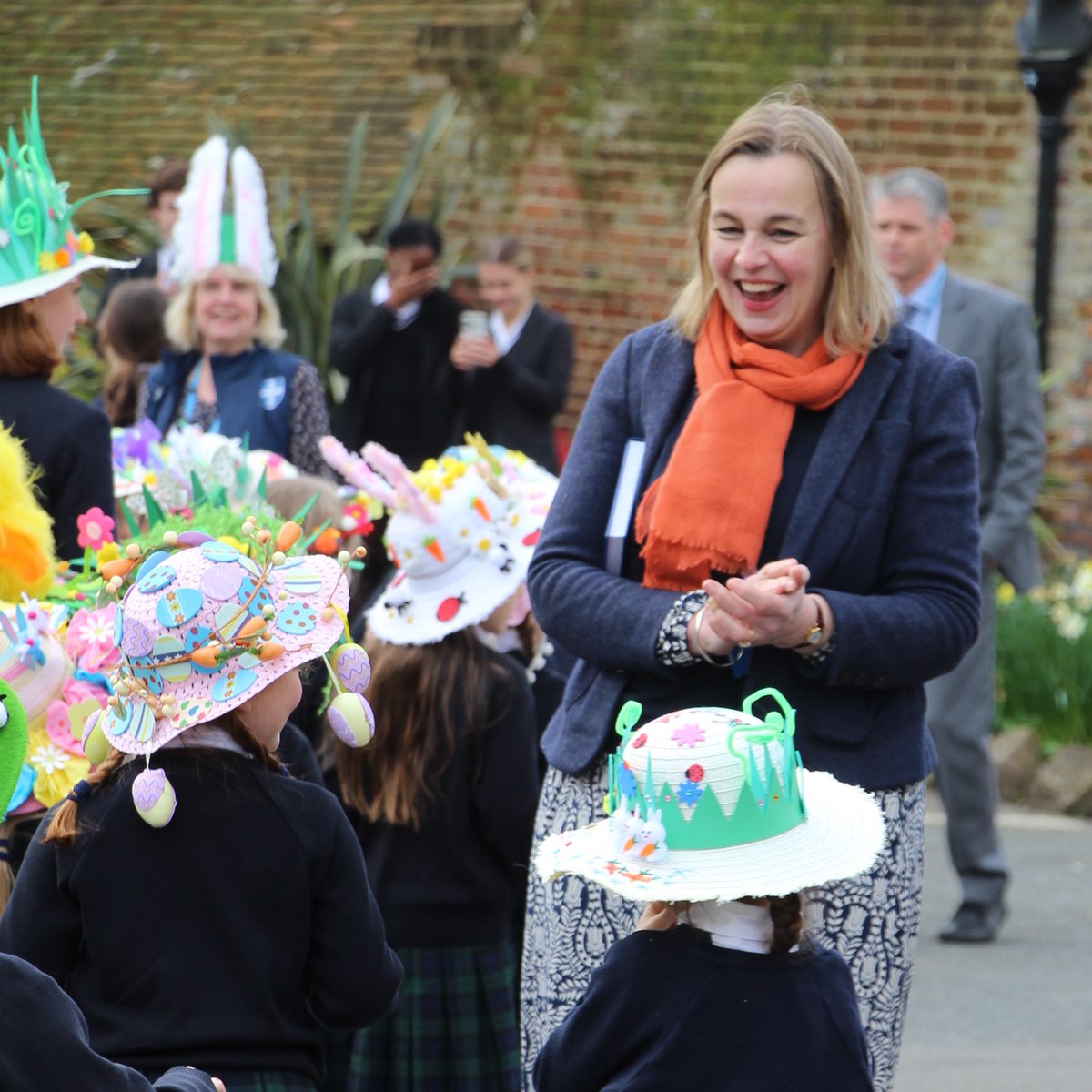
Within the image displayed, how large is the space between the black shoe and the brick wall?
175 inches

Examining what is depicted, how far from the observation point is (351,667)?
3.15 metres

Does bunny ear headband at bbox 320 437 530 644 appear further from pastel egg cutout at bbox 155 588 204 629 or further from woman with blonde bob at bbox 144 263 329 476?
woman with blonde bob at bbox 144 263 329 476

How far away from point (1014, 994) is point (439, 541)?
244 cm

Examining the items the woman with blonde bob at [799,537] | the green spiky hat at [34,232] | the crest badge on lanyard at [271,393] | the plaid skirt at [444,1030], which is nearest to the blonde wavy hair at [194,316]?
the crest badge on lanyard at [271,393]

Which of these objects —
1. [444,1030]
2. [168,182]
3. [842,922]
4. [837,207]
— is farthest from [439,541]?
[168,182]

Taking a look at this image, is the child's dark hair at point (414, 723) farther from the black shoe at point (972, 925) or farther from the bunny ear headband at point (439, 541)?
the black shoe at point (972, 925)

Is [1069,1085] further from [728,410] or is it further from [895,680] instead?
[728,410]

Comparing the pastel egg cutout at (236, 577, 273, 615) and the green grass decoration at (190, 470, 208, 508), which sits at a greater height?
the pastel egg cutout at (236, 577, 273, 615)

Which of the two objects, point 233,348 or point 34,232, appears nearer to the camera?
point 34,232

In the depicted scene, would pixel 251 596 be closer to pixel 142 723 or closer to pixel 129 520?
pixel 142 723

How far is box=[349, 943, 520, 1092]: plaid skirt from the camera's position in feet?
13.2

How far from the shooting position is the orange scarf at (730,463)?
10.3ft

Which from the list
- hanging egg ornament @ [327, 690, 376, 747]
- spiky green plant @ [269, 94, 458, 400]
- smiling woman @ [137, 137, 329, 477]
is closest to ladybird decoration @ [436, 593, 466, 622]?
hanging egg ornament @ [327, 690, 376, 747]

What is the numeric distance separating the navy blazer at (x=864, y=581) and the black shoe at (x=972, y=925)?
9.58ft
